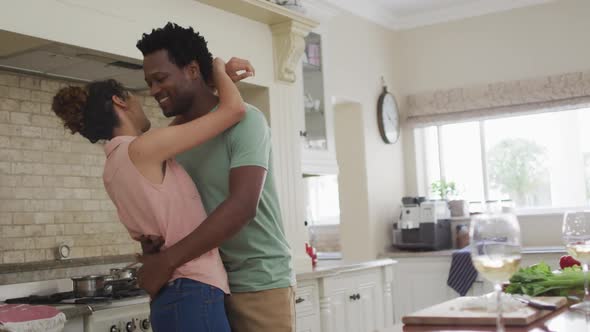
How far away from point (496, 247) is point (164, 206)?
2.25 ft

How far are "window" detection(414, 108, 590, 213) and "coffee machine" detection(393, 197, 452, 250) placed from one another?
0.46 meters

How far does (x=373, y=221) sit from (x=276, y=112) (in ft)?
6.95

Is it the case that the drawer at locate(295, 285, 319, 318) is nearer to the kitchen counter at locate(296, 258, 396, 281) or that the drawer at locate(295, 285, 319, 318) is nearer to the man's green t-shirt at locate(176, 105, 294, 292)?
the kitchen counter at locate(296, 258, 396, 281)

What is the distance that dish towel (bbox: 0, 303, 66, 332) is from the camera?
90.0 inches

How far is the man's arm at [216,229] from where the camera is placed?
143 centimetres

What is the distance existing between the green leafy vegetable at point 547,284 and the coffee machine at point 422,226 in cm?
400

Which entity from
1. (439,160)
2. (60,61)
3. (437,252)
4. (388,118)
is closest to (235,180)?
(60,61)

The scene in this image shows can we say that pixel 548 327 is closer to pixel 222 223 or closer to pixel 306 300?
pixel 222 223

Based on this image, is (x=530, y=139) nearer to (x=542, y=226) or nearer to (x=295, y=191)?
(x=542, y=226)

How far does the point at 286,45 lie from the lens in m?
3.98

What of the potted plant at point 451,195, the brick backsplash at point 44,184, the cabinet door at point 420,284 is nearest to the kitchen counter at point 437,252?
the cabinet door at point 420,284

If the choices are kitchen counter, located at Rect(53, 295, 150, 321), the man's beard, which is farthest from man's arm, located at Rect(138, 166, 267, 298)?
kitchen counter, located at Rect(53, 295, 150, 321)

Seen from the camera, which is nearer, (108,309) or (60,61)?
(108,309)

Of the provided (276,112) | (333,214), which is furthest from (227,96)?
(333,214)
